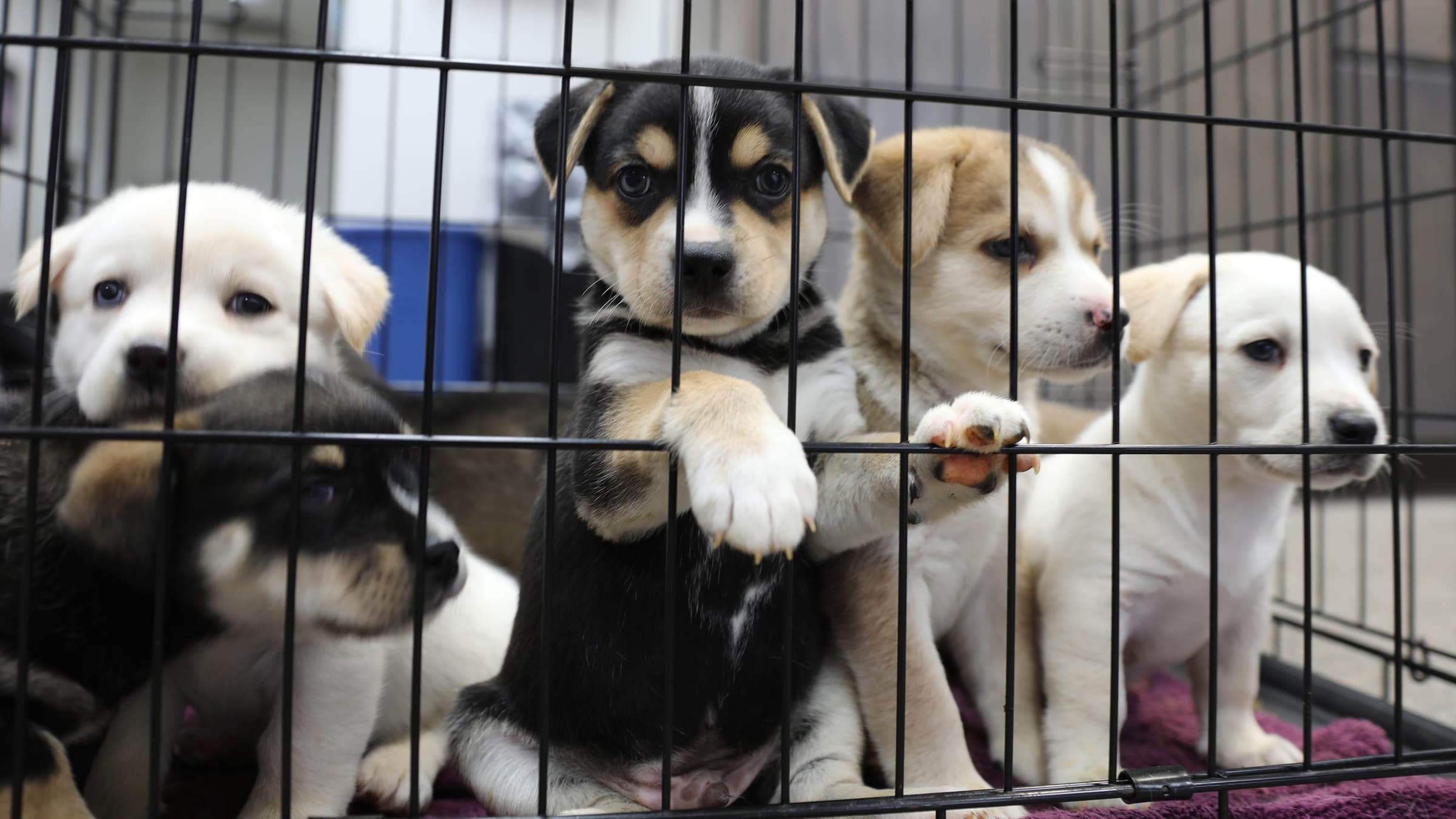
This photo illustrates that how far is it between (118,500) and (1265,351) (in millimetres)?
1992

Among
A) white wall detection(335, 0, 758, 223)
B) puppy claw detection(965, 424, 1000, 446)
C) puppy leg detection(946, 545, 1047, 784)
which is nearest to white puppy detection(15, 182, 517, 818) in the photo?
puppy claw detection(965, 424, 1000, 446)

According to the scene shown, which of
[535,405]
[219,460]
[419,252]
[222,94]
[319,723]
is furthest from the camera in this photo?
[222,94]

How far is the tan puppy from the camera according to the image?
1.73 metres

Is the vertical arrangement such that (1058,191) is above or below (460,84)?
below

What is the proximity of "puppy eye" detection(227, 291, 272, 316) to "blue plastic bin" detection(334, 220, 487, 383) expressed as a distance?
182 centimetres

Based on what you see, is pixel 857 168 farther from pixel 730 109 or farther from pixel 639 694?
pixel 639 694

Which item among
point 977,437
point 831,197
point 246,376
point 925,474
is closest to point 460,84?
point 831,197

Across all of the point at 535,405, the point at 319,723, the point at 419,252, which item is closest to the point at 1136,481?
the point at 319,723

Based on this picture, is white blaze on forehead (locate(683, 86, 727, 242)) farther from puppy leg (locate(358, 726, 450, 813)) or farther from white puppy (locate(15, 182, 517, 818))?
puppy leg (locate(358, 726, 450, 813))

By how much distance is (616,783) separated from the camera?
5.24ft

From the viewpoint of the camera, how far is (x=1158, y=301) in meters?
1.95

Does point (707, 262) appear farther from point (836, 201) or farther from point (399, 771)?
point (836, 201)

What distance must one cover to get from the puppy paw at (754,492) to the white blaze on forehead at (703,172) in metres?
0.49

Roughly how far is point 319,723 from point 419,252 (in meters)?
2.87
